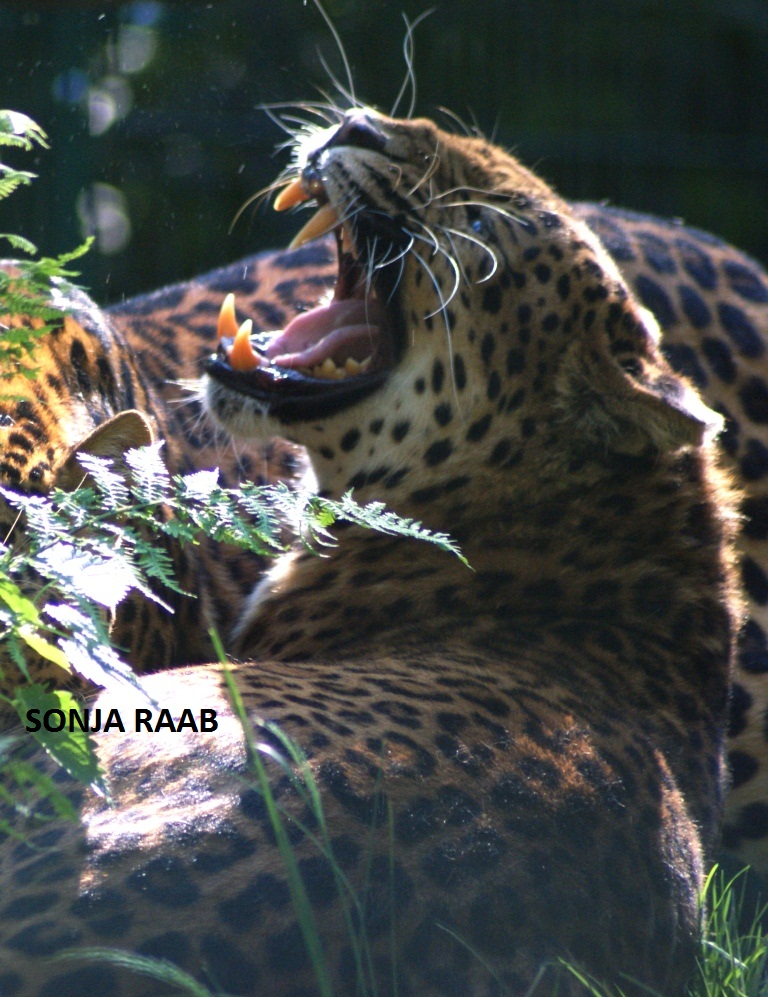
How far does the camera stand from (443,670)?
3104 mm

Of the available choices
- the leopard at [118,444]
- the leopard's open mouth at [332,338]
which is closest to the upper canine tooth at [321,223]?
the leopard's open mouth at [332,338]

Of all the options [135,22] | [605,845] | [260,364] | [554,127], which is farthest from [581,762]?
[554,127]

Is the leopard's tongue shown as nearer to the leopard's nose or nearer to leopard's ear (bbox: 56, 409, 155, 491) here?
the leopard's nose

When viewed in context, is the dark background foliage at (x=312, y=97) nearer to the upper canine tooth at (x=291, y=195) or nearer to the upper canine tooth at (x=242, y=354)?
the upper canine tooth at (x=291, y=195)

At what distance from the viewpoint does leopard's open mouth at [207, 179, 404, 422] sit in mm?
3756

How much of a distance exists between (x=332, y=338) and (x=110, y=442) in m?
1.07

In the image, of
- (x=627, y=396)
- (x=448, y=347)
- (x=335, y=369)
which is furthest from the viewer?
(x=335, y=369)

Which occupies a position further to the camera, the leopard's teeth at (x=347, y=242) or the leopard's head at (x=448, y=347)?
the leopard's teeth at (x=347, y=242)

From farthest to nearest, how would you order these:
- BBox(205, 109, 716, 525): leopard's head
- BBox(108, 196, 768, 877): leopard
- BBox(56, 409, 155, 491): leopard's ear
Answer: BBox(108, 196, 768, 877): leopard → BBox(205, 109, 716, 525): leopard's head → BBox(56, 409, 155, 491): leopard's ear

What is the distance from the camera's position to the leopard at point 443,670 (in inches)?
87.9

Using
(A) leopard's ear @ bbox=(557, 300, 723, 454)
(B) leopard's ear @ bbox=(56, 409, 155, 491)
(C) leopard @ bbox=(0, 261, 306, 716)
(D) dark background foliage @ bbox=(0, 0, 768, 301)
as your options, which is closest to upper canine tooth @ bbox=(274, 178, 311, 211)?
(C) leopard @ bbox=(0, 261, 306, 716)

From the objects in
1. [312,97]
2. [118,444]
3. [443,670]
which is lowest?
[443,670]

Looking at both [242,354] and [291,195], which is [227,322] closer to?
[242,354]

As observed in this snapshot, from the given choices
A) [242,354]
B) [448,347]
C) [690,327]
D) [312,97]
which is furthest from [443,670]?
[312,97]
